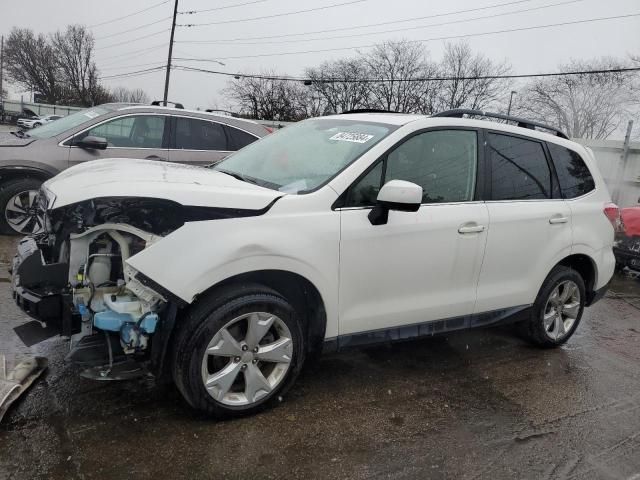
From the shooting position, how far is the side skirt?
3318 millimetres

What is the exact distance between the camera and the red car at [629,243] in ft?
25.3

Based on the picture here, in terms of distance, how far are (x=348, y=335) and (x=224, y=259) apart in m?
1.01

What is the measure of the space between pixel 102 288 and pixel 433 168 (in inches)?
88.0

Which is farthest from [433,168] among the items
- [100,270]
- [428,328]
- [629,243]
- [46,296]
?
[629,243]

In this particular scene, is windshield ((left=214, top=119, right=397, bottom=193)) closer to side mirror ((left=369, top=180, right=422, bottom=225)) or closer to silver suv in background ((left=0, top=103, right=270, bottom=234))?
side mirror ((left=369, top=180, right=422, bottom=225))

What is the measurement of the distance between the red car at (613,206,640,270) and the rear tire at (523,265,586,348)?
3733mm

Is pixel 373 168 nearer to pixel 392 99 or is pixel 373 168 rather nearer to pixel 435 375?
pixel 435 375

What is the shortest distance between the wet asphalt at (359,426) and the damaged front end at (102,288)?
405 millimetres

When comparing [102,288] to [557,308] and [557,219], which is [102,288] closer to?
[557,219]

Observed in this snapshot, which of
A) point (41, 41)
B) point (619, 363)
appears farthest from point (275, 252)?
point (41, 41)

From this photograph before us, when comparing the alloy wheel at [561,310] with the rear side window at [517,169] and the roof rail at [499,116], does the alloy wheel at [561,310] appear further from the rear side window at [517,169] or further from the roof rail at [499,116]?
the roof rail at [499,116]

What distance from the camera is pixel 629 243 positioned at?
7.82 m

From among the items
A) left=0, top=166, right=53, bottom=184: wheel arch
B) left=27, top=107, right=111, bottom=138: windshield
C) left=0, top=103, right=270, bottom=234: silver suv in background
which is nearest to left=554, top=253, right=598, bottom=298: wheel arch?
left=0, top=103, right=270, bottom=234: silver suv in background

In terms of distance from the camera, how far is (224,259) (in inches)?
108
